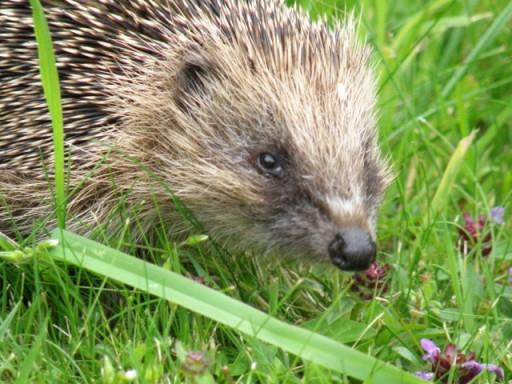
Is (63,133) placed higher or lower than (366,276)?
higher

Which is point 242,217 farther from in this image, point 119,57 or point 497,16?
point 497,16

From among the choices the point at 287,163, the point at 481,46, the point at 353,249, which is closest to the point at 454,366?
the point at 353,249

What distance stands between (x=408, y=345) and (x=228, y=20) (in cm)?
160

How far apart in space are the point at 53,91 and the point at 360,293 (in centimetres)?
156

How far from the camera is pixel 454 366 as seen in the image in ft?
13.8

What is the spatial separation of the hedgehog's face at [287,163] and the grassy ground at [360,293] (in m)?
0.24

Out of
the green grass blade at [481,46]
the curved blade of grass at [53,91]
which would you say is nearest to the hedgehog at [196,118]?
the curved blade of grass at [53,91]

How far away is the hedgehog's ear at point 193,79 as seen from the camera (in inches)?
191

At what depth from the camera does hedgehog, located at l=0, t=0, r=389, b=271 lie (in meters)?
4.58

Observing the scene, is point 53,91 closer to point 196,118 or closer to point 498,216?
point 196,118

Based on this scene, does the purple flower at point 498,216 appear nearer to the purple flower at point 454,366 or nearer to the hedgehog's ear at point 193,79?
the purple flower at point 454,366

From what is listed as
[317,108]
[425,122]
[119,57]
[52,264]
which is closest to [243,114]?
[317,108]

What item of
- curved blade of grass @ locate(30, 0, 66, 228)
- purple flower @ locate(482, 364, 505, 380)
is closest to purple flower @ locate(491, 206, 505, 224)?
purple flower @ locate(482, 364, 505, 380)

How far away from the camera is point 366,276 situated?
491 cm
